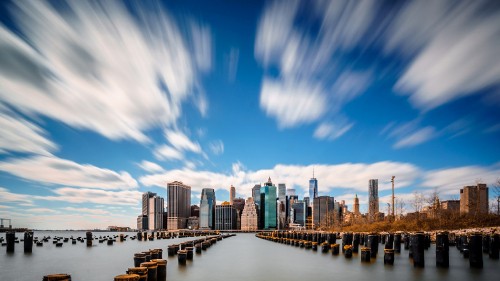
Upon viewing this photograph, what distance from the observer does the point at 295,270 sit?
100ft

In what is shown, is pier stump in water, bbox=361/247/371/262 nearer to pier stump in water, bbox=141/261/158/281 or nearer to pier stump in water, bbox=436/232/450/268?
pier stump in water, bbox=436/232/450/268

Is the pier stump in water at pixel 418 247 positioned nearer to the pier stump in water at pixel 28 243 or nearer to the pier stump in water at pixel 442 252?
the pier stump in water at pixel 442 252

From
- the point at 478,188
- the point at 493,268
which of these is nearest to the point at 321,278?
the point at 493,268

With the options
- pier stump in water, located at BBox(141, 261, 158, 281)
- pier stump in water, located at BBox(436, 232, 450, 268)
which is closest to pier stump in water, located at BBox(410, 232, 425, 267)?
pier stump in water, located at BBox(436, 232, 450, 268)

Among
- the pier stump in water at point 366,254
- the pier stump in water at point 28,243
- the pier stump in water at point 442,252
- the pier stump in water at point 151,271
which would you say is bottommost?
the pier stump in water at point 28,243

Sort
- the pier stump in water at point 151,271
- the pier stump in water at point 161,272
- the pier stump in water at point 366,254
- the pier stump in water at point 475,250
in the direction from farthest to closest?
1. the pier stump in water at point 366,254
2. the pier stump in water at point 475,250
3. the pier stump in water at point 161,272
4. the pier stump in water at point 151,271

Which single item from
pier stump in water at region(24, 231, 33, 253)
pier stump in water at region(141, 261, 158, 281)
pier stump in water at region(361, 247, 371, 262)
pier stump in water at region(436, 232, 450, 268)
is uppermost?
pier stump in water at region(141, 261, 158, 281)

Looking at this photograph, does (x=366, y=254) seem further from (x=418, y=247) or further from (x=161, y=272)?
(x=161, y=272)

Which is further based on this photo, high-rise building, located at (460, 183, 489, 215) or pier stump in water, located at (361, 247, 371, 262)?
high-rise building, located at (460, 183, 489, 215)

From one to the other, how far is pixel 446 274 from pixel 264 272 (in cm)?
1631

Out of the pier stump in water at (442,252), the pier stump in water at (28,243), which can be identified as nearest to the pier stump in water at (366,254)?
the pier stump in water at (442,252)

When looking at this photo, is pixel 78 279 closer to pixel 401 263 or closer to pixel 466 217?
pixel 401 263

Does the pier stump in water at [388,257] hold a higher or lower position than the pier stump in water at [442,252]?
lower

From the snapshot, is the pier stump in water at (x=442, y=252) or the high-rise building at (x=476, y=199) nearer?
the pier stump in water at (x=442, y=252)
